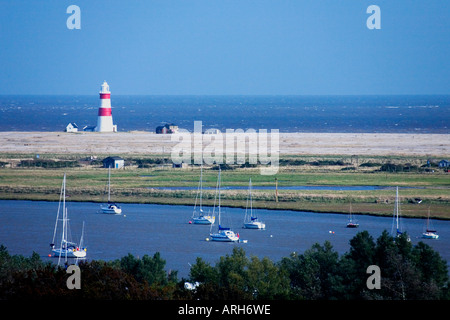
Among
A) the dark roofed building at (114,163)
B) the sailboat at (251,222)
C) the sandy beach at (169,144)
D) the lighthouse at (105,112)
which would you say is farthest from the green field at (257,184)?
the lighthouse at (105,112)

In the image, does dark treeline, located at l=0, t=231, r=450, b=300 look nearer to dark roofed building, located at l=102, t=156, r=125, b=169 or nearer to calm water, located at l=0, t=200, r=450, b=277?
calm water, located at l=0, t=200, r=450, b=277

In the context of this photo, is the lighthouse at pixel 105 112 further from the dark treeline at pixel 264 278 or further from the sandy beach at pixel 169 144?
the dark treeline at pixel 264 278

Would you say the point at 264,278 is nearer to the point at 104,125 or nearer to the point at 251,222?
the point at 251,222

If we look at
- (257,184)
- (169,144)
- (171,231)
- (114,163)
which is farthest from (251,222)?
(169,144)

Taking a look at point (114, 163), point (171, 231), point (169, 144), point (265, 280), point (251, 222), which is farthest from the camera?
point (169, 144)

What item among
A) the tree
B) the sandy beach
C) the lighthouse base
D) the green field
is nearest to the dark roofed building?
the green field

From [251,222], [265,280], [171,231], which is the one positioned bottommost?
[171,231]
